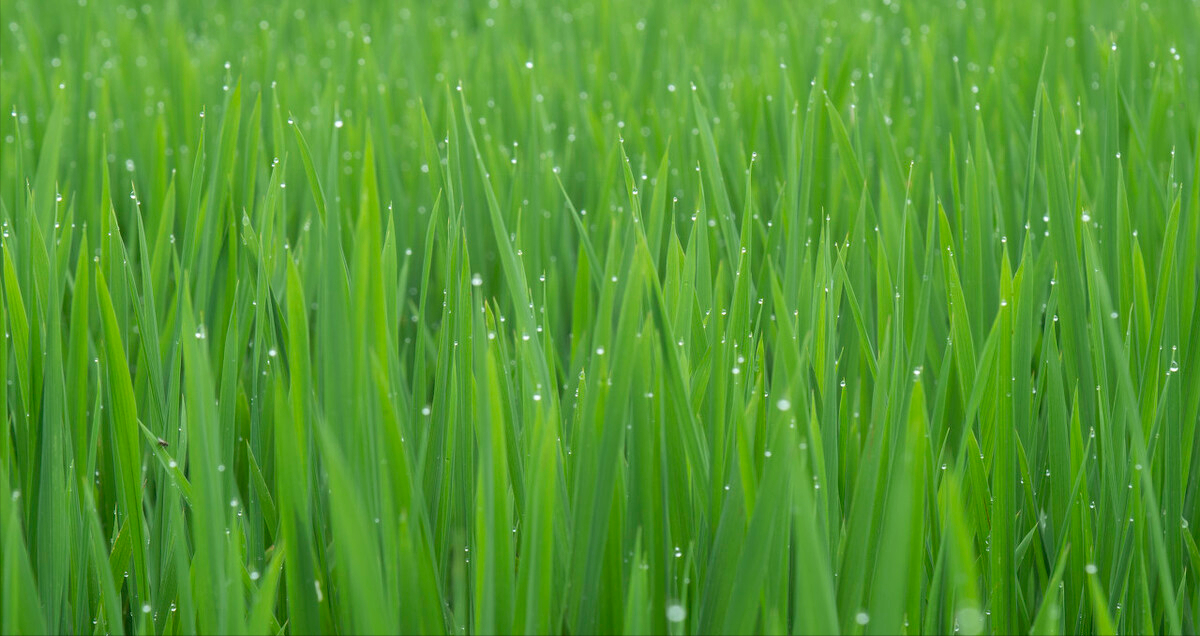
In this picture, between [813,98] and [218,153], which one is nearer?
[218,153]

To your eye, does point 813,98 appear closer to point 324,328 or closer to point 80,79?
point 324,328

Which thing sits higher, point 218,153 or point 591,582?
point 218,153

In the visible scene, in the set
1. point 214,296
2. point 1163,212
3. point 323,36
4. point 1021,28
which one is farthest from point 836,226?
point 323,36

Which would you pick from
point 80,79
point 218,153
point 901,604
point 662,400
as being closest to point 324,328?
point 662,400

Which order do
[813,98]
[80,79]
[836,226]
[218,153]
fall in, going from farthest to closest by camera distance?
[80,79] → [836,226] → [813,98] → [218,153]

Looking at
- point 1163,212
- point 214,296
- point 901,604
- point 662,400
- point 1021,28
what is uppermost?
point 1021,28

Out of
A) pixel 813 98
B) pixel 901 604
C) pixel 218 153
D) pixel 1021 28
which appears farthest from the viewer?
pixel 1021 28

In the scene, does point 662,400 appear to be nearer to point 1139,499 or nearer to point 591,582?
point 591,582
